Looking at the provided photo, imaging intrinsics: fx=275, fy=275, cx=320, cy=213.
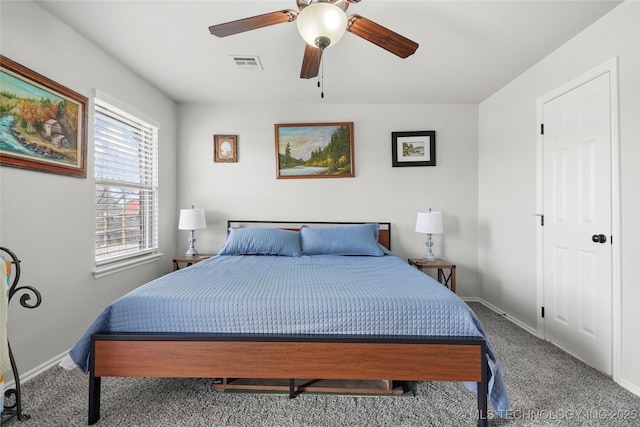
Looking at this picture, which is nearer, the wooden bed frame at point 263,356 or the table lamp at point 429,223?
the wooden bed frame at point 263,356

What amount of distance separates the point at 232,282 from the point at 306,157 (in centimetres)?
208

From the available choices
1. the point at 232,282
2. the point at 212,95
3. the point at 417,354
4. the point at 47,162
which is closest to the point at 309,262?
the point at 232,282

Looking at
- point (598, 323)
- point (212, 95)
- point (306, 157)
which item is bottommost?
point (598, 323)

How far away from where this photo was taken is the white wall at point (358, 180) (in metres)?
3.48

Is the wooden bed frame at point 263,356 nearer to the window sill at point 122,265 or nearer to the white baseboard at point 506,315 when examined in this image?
the window sill at point 122,265

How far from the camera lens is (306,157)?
11.4 ft

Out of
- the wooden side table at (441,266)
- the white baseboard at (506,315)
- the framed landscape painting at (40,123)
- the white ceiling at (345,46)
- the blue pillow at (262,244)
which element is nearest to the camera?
the framed landscape painting at (40,123)

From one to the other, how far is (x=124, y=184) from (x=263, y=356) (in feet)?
7.52

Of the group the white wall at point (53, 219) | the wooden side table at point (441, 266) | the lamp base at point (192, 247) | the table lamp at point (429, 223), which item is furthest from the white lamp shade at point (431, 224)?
the white wall at point (53, 219)

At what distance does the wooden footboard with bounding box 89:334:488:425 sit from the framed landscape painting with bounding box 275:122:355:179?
2.35 m

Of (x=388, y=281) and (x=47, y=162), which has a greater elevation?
(x=47, y=162)

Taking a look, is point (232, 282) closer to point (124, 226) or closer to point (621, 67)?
point (124, 226)

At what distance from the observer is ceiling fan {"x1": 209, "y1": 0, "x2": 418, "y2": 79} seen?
1.37m

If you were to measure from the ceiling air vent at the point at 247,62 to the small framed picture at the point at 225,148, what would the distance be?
1050mm
